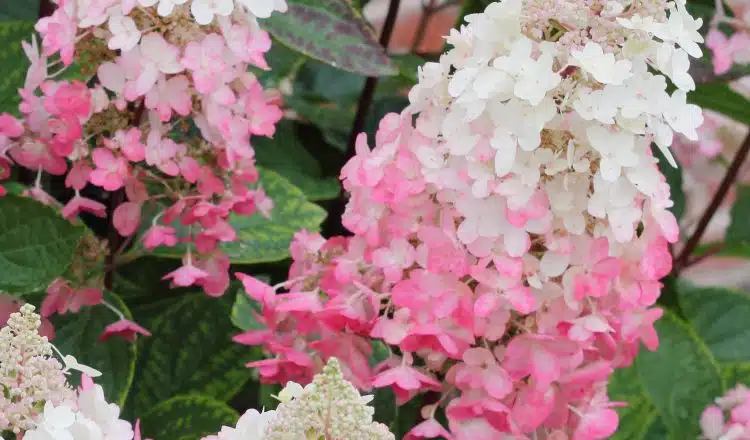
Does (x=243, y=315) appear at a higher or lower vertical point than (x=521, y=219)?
lower

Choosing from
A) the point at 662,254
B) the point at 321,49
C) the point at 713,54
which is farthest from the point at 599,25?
the point at 713,54

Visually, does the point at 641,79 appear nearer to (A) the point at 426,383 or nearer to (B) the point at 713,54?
(A) the point at 426,383

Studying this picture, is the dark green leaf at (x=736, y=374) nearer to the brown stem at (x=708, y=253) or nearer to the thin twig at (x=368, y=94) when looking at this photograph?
the brown stem at (x=708, y=253)

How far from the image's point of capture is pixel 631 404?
1.00m

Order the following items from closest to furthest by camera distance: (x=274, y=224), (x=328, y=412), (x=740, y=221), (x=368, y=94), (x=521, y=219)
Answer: (x=328, y=412) → (x=521, y=219) → (x=274, y=224) → (x=368, y=94) → (x=740, y=221)

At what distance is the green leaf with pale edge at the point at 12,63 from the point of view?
92 cm

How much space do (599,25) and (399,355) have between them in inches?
9.5

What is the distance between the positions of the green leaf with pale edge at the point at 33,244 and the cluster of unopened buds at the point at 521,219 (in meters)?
0.17

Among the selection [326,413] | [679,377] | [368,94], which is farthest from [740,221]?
[326,413]

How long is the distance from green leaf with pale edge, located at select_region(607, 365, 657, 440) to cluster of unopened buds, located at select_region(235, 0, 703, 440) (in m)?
0.28

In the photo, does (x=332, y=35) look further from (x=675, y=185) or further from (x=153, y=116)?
(x=675, y=185)

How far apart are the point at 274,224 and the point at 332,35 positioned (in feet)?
0.54

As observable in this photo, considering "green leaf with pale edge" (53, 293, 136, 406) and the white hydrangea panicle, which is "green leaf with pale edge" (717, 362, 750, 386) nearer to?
"green leaf with pale edge" (53, 293, 136, 406)

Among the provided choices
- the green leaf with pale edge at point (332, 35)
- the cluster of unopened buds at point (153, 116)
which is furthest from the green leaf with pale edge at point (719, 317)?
the cluster of unopened buds at point (153, 116)
